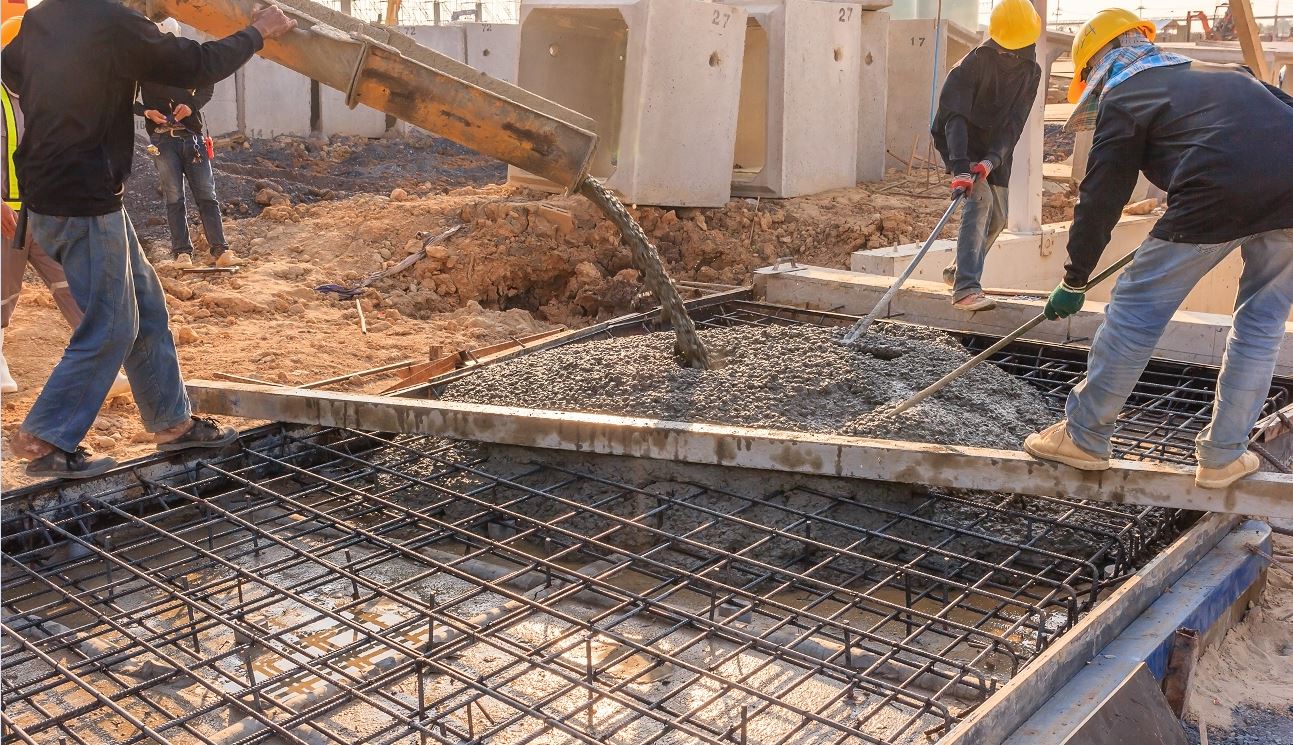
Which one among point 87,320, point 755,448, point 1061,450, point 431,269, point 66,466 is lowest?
point 66,466

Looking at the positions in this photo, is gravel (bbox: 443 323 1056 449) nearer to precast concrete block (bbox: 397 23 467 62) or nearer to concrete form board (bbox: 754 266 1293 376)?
concrete form board (bbox: 754 266 1293 376)

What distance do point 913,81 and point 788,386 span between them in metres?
9.16

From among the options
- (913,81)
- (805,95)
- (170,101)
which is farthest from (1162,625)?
(913,81)

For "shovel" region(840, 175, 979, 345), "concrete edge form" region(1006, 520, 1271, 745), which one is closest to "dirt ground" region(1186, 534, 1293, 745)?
"concrete edge form" region(1006, 520, 1271, 745)

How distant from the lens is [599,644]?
3.48 m

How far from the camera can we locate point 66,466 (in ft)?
13.7

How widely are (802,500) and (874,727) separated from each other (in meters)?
1.29

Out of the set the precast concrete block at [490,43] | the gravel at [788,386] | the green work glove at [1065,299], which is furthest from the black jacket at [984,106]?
the precast concrete block at [490,43]

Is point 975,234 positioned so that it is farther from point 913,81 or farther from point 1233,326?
point 913,81

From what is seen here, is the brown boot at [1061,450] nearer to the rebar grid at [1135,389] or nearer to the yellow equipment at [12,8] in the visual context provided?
the rebar grid at [1135,389]

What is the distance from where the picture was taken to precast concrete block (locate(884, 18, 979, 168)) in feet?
42.1

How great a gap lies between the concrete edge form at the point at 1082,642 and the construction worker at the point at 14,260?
3808 millimetres

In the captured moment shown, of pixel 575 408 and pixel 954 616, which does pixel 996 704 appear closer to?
pixel 954 616

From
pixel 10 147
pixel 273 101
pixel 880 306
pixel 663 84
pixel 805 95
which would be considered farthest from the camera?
pixel 273 101
